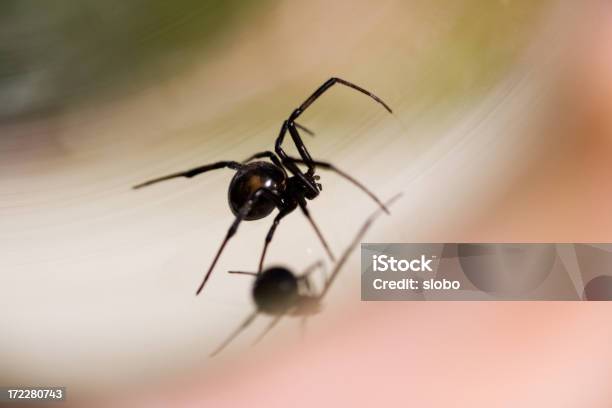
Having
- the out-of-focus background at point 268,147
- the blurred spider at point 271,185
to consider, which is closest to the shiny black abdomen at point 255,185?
the blurred spider at point 271,185

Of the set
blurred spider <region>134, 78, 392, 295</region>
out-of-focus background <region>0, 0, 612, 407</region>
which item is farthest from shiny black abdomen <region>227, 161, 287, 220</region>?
out-of-focus background <region>0, 0, 612, 407</region>

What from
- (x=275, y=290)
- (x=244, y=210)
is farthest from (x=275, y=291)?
(x=244, y=210)

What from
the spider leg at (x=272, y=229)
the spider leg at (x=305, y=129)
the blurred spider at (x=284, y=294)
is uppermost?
the spider leg at (x=305, y=129)

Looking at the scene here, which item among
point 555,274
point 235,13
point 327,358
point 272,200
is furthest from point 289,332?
point 235,13

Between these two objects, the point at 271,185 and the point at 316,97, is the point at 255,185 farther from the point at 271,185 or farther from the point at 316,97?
the point at 316,97

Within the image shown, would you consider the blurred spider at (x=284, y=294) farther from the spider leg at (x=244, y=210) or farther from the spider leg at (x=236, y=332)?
the spider leg at (x=244, y=210)

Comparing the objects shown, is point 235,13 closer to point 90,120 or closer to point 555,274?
point 90,120

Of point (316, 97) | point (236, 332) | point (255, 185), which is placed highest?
point (316, 97)

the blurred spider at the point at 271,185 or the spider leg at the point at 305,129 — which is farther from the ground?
the spider leg at the point at 305,129
